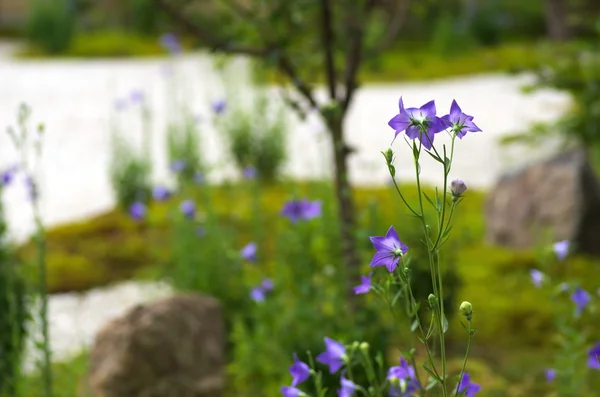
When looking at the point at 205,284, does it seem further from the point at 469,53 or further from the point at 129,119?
the point at 469,53

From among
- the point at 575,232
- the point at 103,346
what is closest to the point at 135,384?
the point at 103,346

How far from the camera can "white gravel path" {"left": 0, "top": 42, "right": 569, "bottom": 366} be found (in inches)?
196

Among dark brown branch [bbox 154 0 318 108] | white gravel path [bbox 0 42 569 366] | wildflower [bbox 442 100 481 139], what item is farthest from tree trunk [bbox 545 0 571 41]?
wildflower [bbox 442 100 481 139]

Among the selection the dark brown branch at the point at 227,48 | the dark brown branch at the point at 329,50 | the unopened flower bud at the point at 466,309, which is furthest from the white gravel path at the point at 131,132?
the unopened flower bud at the point at 466,309

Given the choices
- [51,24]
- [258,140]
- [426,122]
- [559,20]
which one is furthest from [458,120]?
[51,24]

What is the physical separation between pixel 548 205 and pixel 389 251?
4.05 m

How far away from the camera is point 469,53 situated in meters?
17.3

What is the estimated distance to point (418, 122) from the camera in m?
1.27

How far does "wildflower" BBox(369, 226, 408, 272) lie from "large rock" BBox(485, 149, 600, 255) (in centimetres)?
374

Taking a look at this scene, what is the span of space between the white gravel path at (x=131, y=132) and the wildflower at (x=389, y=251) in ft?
7.78

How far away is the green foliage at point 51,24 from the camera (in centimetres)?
1836

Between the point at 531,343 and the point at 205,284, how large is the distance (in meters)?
1.52

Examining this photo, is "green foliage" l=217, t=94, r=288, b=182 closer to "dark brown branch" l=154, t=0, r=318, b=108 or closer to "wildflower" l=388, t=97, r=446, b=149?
"dark brown branch" l=154, t=0, r=318, b=108

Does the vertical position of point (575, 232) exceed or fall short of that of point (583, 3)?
it falls short
